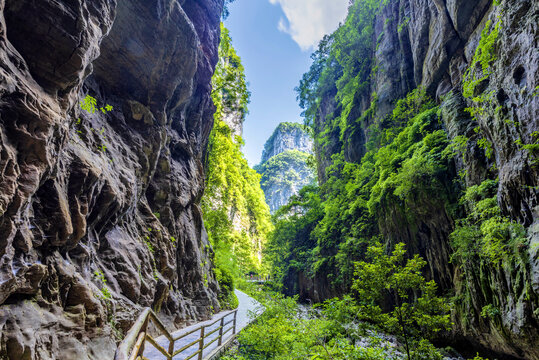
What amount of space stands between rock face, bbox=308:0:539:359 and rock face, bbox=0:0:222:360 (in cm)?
810

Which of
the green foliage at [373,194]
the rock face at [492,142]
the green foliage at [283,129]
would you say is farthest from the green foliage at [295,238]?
the green foliage at [283,129]

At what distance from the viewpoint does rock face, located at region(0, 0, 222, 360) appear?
3271mm

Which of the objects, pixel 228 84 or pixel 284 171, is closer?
pixel 228 84

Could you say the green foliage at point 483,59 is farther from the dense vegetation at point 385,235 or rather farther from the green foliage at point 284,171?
the green foliage at point 284,171

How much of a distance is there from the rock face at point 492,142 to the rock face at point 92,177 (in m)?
8.10

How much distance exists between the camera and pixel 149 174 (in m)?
8.34

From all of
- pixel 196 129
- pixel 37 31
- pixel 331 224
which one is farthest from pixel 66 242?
pixel 331 224

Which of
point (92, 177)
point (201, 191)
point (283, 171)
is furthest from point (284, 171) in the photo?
point (92, 177)

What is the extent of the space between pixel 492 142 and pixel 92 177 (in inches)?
384

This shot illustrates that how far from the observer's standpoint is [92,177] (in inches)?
196

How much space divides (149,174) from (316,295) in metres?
14.4

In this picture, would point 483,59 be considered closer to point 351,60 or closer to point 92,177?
point 92,177

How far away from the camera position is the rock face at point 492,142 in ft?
16.6

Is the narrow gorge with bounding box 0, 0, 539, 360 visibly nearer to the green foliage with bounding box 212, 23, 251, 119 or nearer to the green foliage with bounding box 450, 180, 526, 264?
the green foliage with bounding box 450, 180, 526, 264
